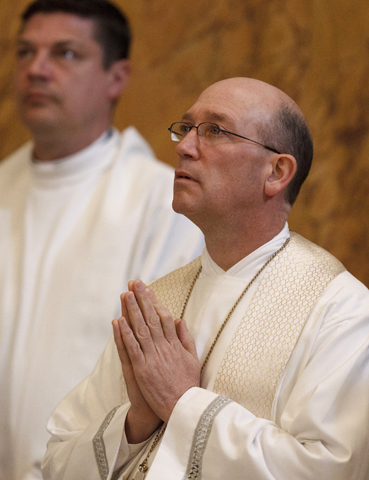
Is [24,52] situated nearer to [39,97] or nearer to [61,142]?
[39,97]

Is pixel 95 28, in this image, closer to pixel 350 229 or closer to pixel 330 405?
pixel 350 229

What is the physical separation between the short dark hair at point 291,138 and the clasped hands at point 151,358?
672mm

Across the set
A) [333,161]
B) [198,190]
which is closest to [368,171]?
[333,161]

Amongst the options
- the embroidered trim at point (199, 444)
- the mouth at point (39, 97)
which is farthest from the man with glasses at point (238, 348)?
the mouth at point (39, 97)

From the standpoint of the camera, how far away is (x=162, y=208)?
4.26m

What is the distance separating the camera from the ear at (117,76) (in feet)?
15.6

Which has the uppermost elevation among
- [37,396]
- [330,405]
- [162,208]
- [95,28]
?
[95,28]

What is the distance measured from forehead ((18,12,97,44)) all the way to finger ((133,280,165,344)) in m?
2.65

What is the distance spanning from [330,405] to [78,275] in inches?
91.0

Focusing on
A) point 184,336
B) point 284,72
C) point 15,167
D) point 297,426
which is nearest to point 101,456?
point 184,336

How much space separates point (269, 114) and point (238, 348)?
0.82 metres

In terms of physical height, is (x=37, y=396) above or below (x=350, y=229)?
below

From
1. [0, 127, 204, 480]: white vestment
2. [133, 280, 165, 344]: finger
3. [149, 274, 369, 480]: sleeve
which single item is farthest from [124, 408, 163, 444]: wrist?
[0, 127, 204, 480]: white vestment

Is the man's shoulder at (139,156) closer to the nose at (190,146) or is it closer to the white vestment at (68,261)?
the white vestment at (68,261)
